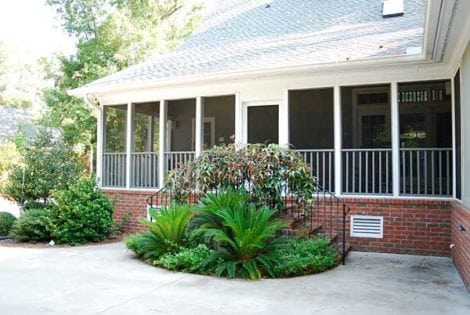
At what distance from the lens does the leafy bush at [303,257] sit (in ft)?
21.2

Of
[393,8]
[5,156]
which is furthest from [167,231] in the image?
[5,156]

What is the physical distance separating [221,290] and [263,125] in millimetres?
6439

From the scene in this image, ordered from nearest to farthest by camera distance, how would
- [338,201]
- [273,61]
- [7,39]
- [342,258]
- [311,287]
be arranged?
[311,287]
[342,258]
[338,201]
[273,61]
[7,39]

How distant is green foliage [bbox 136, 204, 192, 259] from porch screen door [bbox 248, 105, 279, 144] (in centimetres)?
408

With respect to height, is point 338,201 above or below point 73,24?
below

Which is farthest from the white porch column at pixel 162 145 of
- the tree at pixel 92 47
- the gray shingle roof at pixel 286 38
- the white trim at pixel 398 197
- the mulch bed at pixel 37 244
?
the tree at pixel 92 47

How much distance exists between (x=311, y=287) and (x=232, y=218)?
1.55 m

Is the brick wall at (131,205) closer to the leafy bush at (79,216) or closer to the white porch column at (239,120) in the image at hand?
the leafy bush at (79,216)

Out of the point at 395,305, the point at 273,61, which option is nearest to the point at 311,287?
the point at 395,305

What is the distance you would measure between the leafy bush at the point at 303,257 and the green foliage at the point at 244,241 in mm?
133

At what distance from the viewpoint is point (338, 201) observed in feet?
26.8

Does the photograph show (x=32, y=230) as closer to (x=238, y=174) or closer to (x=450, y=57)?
(x=238, y=174)

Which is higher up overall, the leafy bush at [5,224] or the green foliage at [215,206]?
the green foliage at [215,206]

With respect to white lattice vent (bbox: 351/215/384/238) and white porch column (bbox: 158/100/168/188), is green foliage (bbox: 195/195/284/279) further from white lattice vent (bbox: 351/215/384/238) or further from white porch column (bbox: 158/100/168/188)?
white porch column (bbox: 158/100/168/188)
